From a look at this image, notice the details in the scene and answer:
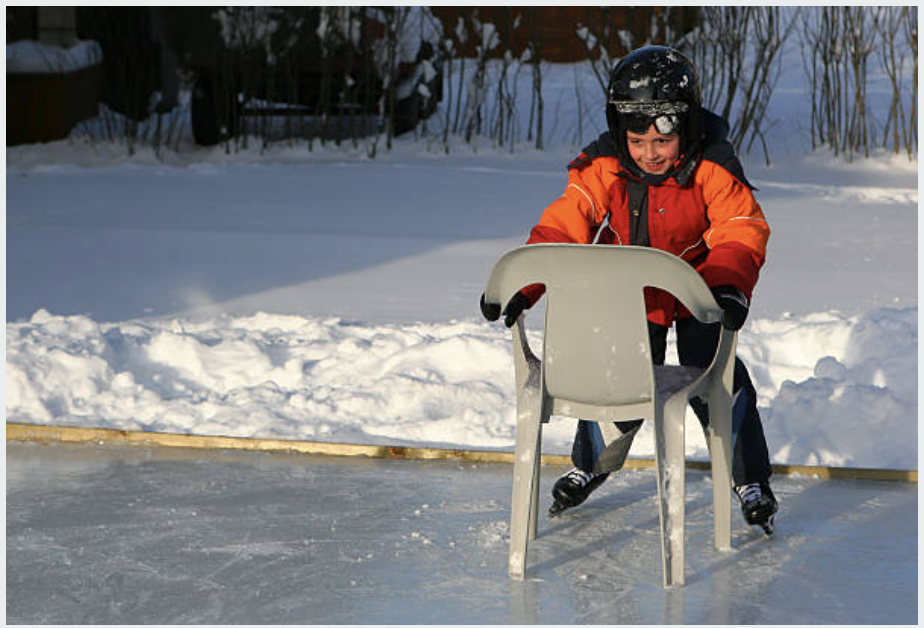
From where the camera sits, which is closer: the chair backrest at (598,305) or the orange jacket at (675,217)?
the chair backrest at (598,305)

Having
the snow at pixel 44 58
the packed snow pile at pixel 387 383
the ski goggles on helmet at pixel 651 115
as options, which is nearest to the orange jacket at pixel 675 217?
the ski goggles on helmet at pixel 651 115

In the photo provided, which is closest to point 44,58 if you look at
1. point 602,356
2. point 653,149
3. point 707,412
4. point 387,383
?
point 387,383

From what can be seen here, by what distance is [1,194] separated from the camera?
19.9 ft

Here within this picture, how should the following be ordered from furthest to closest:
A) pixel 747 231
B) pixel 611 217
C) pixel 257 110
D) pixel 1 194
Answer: pixel 257 110 < pixel 1 194 < pixel 611 217 < pixel 747 231

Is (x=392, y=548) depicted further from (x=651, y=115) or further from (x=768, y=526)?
(x=651, y=115)

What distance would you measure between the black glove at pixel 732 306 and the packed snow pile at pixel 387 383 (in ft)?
4.12

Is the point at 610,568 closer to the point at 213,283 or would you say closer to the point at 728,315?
the point at 728,315

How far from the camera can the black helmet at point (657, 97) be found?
3.08m

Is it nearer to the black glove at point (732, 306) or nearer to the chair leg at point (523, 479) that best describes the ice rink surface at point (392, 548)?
the chair leg at point (523, 479)

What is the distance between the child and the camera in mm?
3078

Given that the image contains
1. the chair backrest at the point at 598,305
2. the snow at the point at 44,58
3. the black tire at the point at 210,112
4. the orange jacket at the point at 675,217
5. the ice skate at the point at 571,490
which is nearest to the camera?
the chair backrest at the point at 598,305

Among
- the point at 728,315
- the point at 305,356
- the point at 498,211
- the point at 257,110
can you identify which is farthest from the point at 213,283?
the point at 257,110

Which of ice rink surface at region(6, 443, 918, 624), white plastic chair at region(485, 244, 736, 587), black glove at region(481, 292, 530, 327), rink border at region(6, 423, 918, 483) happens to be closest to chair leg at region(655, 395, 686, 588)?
white plastic chair at region(485, 244, 736, 587)

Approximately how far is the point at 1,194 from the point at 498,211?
4099 mm
